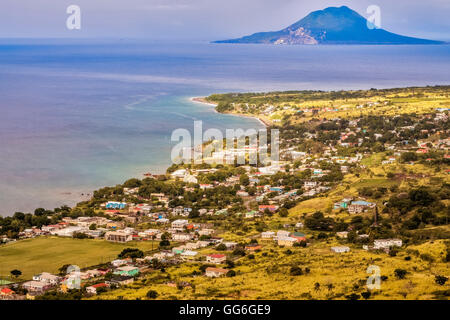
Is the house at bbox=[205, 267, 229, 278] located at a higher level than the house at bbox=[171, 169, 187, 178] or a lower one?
lower

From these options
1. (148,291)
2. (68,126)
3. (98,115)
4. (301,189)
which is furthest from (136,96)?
(148,291)

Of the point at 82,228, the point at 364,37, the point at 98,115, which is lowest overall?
the point at 82,228

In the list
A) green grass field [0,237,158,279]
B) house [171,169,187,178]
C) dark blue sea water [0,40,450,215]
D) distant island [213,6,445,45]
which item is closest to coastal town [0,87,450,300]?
green grass field [0,237,158,279]

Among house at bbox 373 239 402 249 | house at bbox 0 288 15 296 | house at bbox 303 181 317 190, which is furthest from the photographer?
house at bbox 303 181 317 190

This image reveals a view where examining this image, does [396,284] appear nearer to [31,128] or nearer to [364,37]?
[31,128]

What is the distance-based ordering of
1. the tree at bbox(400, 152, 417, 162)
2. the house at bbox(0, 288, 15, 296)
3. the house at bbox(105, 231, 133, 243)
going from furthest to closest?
the tree at bbox(400, 152, 417, 162), the house at bbox(105, 231, 133, 243), the house at bbox(0, 288, 15, 296)

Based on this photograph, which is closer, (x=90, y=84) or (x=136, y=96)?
(x=136, y=96)

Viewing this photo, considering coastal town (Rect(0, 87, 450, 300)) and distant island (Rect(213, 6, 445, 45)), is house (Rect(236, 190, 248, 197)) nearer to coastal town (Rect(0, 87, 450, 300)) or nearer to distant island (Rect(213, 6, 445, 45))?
coastal town (Rect(0, 87, 450, 300))

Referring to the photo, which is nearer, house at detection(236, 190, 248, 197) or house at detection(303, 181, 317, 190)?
house at detection(236, 190, 248, 197)
